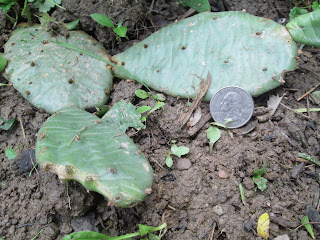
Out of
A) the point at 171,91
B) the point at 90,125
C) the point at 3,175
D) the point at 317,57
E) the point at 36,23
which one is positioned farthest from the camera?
the point at 36,23

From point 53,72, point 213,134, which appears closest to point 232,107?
point 213,134

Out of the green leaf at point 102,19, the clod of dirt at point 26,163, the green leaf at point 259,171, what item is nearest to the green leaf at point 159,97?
the green leaf at point 102,19

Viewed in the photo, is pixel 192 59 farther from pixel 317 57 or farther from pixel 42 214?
pixel 42 214

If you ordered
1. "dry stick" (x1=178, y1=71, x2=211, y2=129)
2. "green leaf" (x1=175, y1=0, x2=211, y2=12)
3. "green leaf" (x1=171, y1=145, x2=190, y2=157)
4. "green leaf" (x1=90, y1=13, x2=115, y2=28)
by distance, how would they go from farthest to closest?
1. "green leaf" (x1=175, y1=0, x2=211, y2=12)
2. "green leaf" (x1=90, y1=13, x2=115, y2=28)
3. "dry stick" (x1=178, y1=71, x2=211, y2=129)
4. "green leaf" (x1=171, y1=145, x2=190, y2=157)

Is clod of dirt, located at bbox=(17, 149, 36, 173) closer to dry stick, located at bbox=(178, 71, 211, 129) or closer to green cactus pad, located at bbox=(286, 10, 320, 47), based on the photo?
dry stick, located at bbox=(178, 71, 211, 129)

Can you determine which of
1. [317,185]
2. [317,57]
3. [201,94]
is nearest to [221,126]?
[201,94]

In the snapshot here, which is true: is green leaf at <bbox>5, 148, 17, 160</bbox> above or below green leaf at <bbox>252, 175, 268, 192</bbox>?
above

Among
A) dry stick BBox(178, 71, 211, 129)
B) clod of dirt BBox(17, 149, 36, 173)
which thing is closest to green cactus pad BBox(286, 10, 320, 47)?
dry stick BBox(178, 71, 211, 129)

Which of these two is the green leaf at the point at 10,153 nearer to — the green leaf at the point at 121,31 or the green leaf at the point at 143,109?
the green leaf at the point at 143,109
